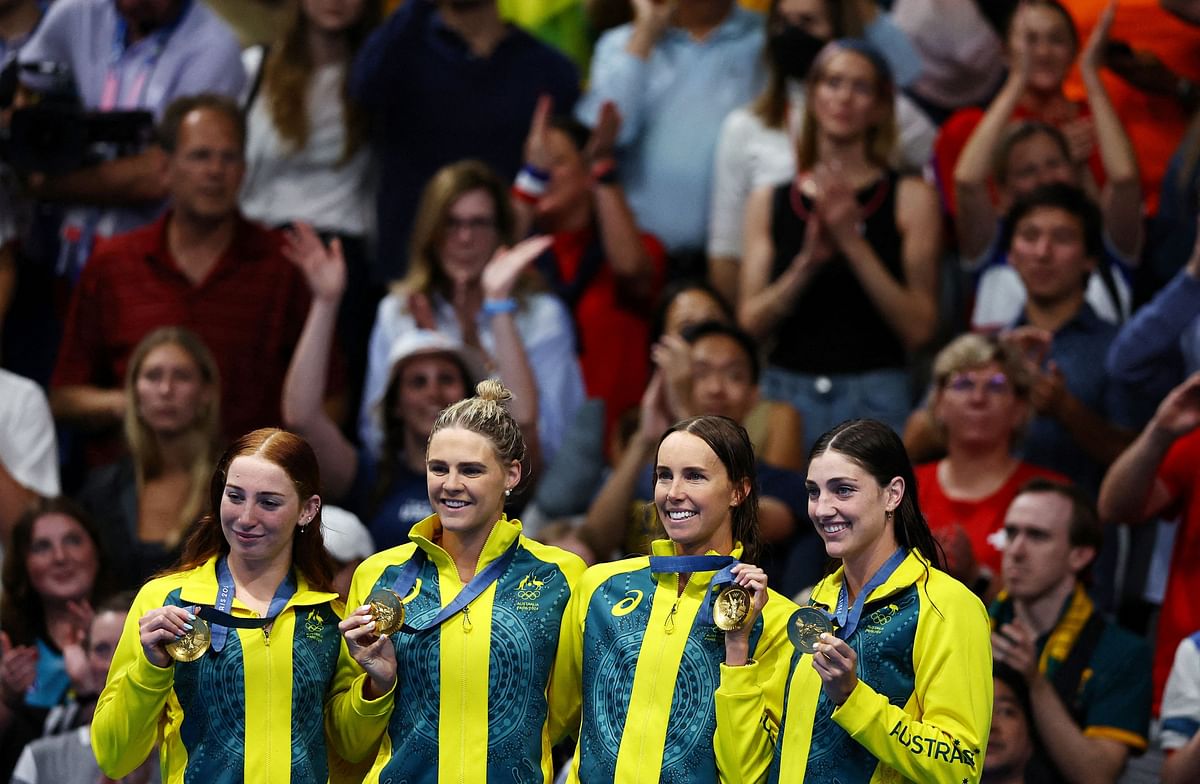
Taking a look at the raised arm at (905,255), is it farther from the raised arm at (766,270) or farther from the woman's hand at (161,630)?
the woman's hand at (161,630)

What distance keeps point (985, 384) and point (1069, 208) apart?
103 centimetres

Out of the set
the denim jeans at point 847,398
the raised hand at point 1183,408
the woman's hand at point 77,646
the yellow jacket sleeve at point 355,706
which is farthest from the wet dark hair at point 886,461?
the woman's hand at point 77,646

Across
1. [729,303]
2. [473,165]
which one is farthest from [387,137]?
[729,303]

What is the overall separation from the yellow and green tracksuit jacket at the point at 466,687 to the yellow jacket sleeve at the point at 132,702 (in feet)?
1.62

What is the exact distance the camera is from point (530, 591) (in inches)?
229

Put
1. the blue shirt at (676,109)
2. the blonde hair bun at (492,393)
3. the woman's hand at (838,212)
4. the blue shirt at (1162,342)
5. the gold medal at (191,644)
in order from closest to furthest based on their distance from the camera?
the gold medal at (191,644) < the blonde hair bun at (492,393) < the blue shirt at (1162,342) < the woman's hand at (838,212) < the blue shirt at (676,109)

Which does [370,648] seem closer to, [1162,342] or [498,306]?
[498,306]

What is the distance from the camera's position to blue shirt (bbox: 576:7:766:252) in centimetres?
969

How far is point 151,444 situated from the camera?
8.32m

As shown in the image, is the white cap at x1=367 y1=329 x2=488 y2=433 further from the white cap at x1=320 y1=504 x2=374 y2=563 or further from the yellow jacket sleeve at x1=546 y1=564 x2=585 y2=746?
the yellow jacket sleeve at x1=546 y1=564 x2=585 y2=746

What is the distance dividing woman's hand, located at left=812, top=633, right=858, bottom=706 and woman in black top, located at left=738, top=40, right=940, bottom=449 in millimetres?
3500

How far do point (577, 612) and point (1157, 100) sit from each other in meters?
4.88

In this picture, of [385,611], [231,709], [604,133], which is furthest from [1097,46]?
[231,709]

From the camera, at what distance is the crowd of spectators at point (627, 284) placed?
7758 millimetres
